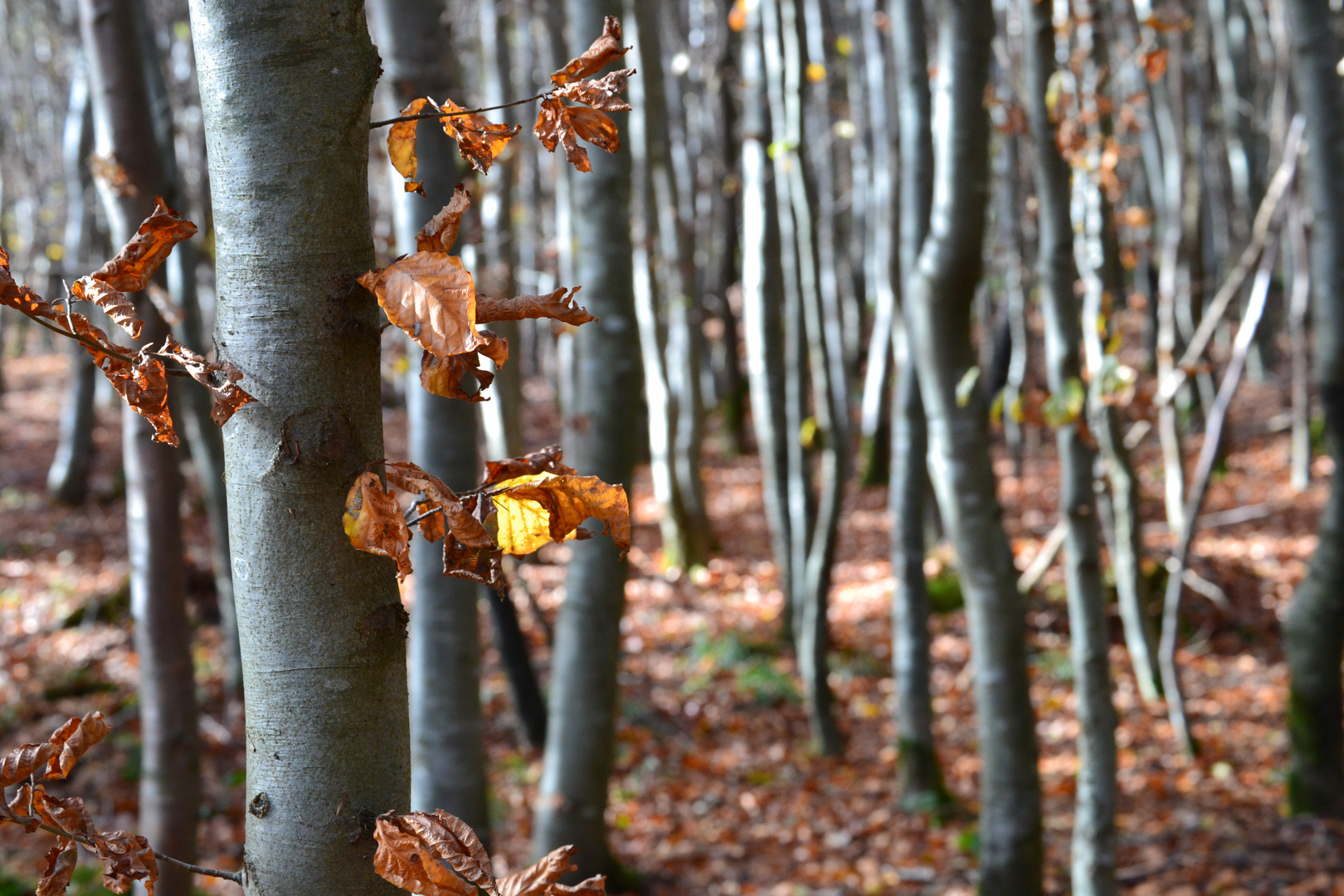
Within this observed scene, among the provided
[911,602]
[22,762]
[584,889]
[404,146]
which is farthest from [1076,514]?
[22,762]

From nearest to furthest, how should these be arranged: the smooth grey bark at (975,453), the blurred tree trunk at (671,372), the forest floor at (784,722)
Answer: the smooth grey bark at (975,453)
the forest floor at (784,722)
the blurred tree trunk at (671,372)

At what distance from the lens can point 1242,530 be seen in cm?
912

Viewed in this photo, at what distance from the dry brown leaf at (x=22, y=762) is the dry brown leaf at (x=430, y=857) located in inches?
14.9

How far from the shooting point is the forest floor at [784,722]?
4.64m

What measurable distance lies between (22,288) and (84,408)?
11.6 metres

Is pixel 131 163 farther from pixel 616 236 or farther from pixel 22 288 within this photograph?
pixel 22 288

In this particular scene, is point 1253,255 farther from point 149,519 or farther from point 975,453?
point 149,519

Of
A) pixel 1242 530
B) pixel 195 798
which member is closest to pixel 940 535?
pixel 1242 530

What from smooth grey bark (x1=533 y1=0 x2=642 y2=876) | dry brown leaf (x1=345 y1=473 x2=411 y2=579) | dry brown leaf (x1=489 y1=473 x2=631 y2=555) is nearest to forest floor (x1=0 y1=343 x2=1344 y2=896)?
smooth grey bark (x1=533 y1=0 x2=642 y2=876)

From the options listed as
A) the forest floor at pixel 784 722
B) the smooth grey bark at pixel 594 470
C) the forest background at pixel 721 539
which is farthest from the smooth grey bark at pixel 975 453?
the smooth grey bark at pixel 594 470

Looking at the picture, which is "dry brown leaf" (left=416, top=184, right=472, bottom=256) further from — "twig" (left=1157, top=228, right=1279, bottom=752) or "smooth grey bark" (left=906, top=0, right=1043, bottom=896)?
"twig" (left=1157, top=228, right=1279, bottom=752)

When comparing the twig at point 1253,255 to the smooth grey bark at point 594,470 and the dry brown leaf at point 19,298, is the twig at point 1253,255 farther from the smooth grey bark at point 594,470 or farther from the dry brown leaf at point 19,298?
the dry brown leaf at point 19,298

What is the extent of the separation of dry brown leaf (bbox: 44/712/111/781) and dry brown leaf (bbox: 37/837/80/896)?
7 cm

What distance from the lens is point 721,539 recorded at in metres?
10.5
